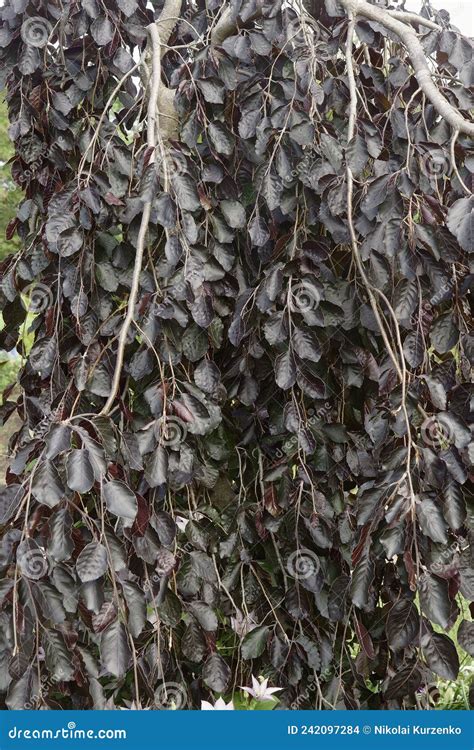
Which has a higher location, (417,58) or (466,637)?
(417,58)

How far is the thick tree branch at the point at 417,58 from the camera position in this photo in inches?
45.3

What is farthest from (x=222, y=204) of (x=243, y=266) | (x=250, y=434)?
(x=250, y=434)

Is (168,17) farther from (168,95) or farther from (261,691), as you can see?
(261,691)

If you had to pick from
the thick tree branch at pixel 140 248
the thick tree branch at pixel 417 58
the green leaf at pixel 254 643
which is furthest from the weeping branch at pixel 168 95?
the green leaf at pixel 254 643

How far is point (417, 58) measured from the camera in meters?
1.22

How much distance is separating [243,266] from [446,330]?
0.45 meters

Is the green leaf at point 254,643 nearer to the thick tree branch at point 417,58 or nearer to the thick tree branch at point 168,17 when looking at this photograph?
the thick tree branch at point 417,58

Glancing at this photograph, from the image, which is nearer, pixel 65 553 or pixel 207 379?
pixel 65 553

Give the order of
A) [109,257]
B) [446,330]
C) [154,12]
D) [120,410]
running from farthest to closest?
1. [154,12]
2. [109,257]
3. [120,410]
4. [446,330]

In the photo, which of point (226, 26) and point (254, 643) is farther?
point (226, 26)

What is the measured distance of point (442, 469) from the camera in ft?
3.51

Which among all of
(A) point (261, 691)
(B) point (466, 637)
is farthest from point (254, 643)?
(B) point (466, 637)

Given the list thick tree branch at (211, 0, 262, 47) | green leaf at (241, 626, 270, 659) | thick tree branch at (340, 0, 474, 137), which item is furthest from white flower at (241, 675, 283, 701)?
thick tree branch at (211, 0, 262, 47)

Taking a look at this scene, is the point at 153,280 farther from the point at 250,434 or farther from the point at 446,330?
the point at 446,330
